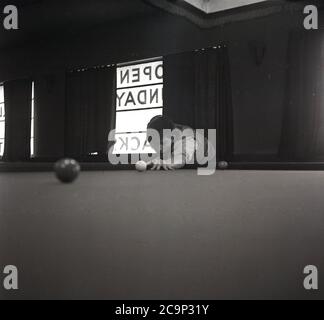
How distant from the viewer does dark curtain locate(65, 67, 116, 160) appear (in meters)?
7.24

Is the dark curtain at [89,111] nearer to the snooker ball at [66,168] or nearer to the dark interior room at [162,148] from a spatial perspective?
the dark interior room at [162,148]

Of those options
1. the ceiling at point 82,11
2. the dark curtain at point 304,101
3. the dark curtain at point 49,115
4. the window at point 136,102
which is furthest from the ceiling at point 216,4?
the dark curtain at point 49,115

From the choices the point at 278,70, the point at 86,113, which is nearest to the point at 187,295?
the point at 278,70

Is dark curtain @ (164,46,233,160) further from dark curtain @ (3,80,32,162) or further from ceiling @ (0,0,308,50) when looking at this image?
dark curtain @ (3,80,32,162)

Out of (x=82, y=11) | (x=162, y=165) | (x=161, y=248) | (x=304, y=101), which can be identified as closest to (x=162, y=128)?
(x=162, y=165)

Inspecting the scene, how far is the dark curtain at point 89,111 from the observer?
23.7ft

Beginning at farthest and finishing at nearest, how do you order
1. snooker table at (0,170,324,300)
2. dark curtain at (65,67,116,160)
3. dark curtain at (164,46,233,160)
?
dark curtain at (65,67,116,160) < dark curtain at (164,46,233,160) < snooker table at (0,170,324,300)

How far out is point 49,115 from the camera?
7.99 meters

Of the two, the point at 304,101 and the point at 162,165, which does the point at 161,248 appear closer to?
the point at 162,165

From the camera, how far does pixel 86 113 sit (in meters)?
7.48

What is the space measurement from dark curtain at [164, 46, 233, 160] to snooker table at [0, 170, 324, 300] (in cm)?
473

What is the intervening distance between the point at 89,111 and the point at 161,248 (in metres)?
6.85

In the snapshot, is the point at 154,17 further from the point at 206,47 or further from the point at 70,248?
the point at 70,248

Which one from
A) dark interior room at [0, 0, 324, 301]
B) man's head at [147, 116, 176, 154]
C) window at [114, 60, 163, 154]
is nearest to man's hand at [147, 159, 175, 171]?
dark interior room at [0, 0, 324, 301]
